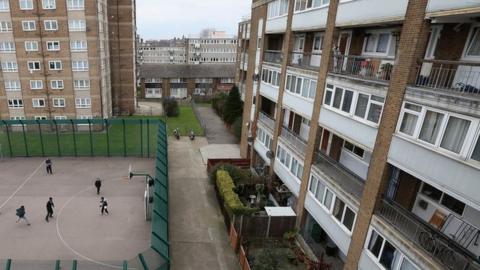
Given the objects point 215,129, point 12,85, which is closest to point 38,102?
point 12,85

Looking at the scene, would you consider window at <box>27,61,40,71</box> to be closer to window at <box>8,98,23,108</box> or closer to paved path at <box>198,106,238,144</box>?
window at <box>8,98,23,108</box>

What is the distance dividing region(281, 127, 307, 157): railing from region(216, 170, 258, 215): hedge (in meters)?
4.06

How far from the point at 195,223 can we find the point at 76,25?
2635 cm

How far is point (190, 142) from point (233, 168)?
1268 centimetres

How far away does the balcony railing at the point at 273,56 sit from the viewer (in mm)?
19413

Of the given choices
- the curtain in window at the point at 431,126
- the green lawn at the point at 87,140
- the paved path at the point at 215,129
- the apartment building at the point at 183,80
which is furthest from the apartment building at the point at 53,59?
the curtain in window at the point at 431,126

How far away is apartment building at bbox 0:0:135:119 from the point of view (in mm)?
30484

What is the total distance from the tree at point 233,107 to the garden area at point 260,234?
18496mm

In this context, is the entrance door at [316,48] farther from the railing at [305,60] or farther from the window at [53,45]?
the window at [53,45]

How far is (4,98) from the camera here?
32.7 metres

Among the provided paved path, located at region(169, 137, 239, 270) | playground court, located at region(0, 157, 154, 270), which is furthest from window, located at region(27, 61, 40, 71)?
paved path, located at region(169, 137, 239, 270)

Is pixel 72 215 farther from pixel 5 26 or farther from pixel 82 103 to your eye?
pixel 5 26

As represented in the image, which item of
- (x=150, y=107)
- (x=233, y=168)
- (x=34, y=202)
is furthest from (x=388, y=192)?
(x=150, y=107)

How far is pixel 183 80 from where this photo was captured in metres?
58.2
